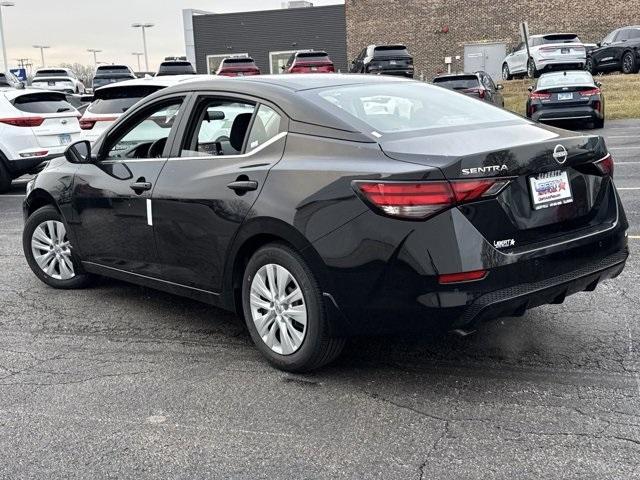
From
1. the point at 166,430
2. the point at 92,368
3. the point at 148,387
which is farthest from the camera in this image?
the point at 92,368

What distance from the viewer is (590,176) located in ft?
14.2

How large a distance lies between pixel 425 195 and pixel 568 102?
16878mm

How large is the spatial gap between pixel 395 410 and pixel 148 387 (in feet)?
4.52

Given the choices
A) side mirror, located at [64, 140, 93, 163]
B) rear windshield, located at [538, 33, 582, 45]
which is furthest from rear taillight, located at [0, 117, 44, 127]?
rear windshield, located at [538, 33, 582, 45]

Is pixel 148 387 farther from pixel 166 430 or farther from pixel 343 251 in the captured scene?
pixel 343 251

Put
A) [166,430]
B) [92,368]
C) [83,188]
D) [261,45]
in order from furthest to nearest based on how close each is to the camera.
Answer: [261,45]
[83,188]
[92,368]
[166,430]

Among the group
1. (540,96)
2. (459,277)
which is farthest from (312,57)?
(459,277)

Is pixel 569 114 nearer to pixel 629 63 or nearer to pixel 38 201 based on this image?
pixel 629 63

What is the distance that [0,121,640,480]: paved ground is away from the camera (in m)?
3.41

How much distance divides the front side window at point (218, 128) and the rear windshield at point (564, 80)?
1618cm

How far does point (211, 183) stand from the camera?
467cm

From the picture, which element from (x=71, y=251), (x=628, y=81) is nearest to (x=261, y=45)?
(x=628, y=81)

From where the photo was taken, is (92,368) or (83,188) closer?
(92,368)

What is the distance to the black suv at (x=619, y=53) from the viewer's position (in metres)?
29.2
